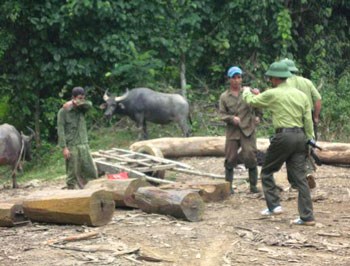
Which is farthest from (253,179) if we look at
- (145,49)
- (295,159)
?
(145,49)

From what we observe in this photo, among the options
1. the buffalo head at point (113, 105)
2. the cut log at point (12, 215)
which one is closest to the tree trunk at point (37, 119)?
the buffalo head at point (113, 105)

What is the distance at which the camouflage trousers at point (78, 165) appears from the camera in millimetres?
10180

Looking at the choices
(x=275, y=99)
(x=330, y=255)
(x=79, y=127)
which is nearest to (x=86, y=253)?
(x=330, y=255)

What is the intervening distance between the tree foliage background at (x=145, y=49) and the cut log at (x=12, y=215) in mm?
9214

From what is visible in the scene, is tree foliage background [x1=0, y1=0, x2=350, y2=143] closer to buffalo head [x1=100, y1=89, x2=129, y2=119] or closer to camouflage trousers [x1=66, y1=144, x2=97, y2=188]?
buffalo head [x1=100, y1=89, x2=129, y2=119]

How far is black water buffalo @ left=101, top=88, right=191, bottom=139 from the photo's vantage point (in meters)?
15.2

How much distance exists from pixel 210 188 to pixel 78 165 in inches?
80.3

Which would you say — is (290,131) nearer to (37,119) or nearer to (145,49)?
(145,49)

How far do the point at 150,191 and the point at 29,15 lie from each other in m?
10.1

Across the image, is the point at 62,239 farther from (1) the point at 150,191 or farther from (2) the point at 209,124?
Answer: (2) the point at 209,124

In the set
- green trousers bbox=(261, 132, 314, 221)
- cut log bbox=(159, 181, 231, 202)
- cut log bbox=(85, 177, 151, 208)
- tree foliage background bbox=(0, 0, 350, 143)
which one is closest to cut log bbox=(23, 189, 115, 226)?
cut log bbox=(85, 177, 151, 208)

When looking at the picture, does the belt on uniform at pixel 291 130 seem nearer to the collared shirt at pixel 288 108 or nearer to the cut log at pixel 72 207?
the collared shirt at pixel 288 108

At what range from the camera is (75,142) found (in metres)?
10.2

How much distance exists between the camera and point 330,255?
6.90 metres
